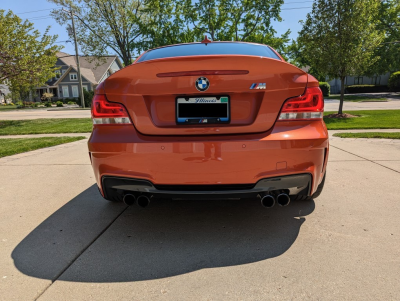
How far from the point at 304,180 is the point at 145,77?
55.8 inches

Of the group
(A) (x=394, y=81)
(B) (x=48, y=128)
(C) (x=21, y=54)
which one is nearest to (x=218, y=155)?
(B) (x=48, y=128)

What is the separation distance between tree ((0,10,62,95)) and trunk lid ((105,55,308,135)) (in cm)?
1433

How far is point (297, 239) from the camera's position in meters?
2.57

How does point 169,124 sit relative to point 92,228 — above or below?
above

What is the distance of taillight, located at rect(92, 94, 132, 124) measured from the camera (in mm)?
2424

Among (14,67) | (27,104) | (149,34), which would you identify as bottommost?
(27,104)

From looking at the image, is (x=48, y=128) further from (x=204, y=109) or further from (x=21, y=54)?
(x=204, y=109)

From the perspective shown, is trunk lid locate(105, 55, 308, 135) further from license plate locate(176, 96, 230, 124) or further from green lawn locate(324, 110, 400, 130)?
green lawn locate(324, 110, 400, 130)

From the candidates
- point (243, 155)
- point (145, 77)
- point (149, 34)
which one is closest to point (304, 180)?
point (243, 155)

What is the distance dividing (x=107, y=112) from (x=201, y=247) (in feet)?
4.19

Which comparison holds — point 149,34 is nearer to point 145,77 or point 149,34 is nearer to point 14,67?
point 14,67

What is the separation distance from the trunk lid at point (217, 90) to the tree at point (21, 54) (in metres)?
14.3

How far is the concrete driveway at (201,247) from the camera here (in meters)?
1.95

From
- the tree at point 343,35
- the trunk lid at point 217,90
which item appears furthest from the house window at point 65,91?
the trunk lid at point 217,90
